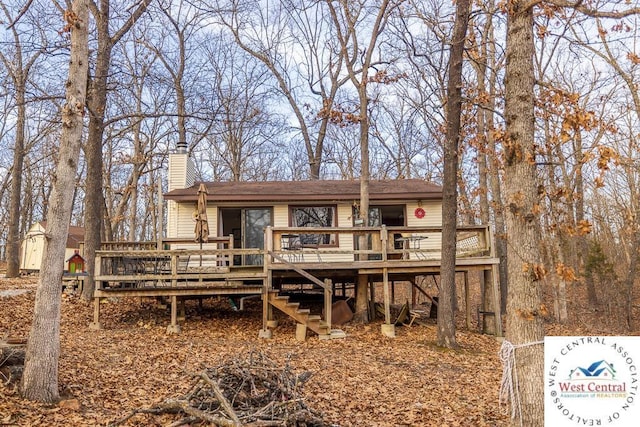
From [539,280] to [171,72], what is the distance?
21266 millimetres

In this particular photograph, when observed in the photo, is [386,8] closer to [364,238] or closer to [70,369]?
[364,238]

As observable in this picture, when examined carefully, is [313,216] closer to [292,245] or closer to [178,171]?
[292,245]

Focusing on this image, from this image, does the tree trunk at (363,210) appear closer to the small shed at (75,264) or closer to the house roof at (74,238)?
the small shed at (75,264)

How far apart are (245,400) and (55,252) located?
105 inches

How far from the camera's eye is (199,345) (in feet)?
29.8

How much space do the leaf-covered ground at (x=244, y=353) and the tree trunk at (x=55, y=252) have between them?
0.26 metres

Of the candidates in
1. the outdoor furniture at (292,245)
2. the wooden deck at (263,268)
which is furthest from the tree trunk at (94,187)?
the outdoor furniture at (292,245)

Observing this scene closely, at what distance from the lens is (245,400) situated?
5.18 metres

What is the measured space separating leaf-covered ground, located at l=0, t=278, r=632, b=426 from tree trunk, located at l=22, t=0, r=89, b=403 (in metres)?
0.26

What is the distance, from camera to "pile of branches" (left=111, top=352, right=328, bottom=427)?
4613 millimetres

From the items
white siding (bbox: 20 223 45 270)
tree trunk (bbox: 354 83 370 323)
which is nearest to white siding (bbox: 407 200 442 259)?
tree trunk (bbox: 354 83 370 323)

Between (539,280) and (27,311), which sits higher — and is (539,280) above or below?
above

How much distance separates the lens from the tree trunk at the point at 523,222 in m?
4.16

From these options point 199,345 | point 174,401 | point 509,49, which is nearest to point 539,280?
point 509,49
